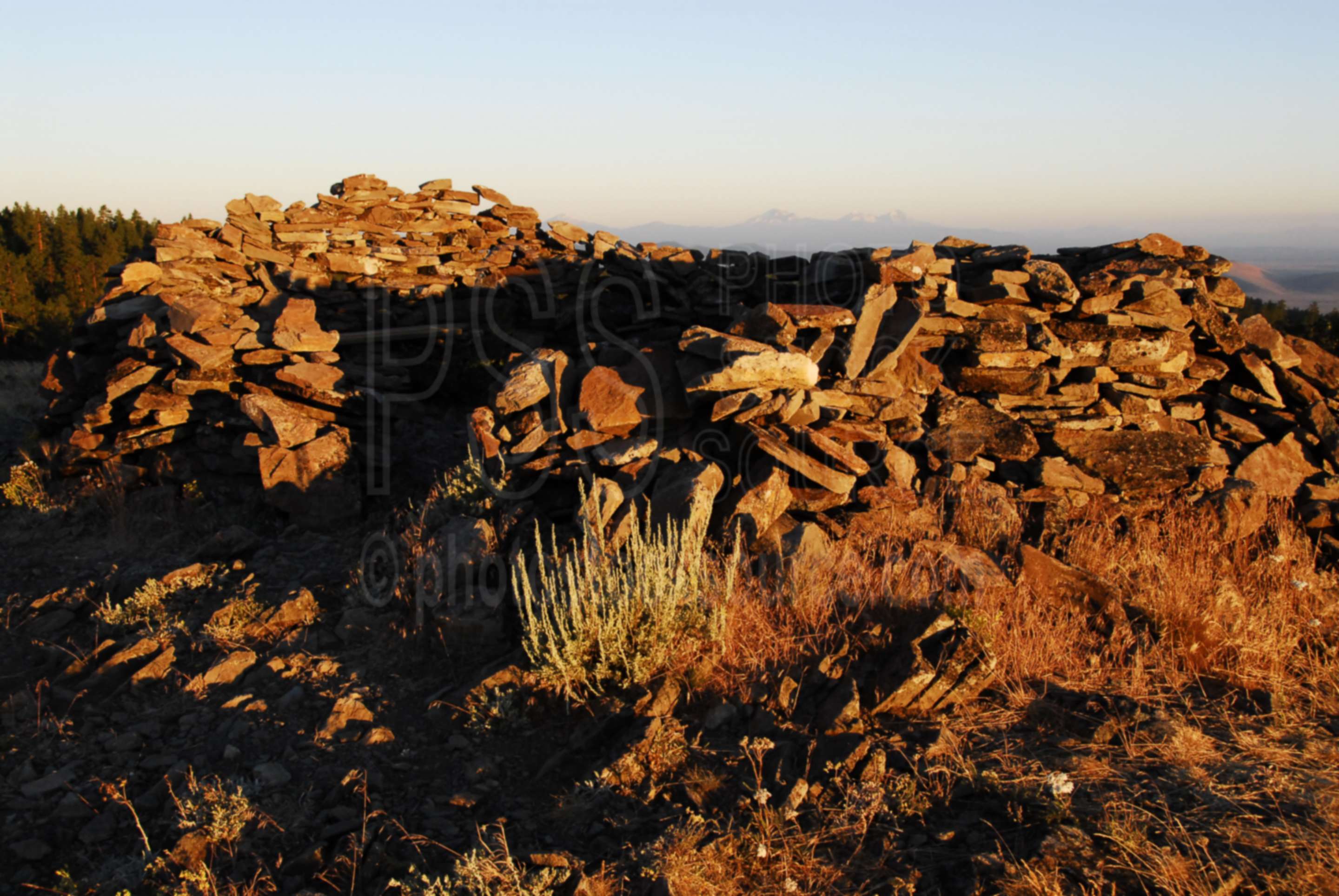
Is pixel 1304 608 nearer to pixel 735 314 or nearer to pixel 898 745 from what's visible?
pixel 898 745

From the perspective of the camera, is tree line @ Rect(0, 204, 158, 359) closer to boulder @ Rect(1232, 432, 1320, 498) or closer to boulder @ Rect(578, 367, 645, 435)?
boulder @ Rect(578, 367, 645, 435)

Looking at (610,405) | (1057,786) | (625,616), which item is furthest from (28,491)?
(1057,786)

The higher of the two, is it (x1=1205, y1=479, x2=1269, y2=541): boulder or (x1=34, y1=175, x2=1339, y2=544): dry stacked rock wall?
(x1=34, y1=175, x2=1339, y2=544): dry stacked rock wall

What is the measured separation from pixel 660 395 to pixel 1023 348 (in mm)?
2921

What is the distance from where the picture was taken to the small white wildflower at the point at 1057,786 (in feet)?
11.1

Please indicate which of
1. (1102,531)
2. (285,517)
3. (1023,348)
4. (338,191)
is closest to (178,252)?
(338,191)

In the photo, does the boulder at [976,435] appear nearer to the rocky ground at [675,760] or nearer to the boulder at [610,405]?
the rocky ground at [675,760]

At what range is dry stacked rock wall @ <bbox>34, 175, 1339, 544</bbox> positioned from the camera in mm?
5883

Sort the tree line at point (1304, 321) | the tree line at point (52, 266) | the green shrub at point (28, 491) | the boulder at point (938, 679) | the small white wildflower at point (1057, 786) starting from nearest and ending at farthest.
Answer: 1. the small white wildflower at point (1057, 786)
2. the boulder at point (938, 679)
3. the green shrub at point (28, 491)
4. the tree line at point (1304, 321)
5. the tree line at point (52, 266)

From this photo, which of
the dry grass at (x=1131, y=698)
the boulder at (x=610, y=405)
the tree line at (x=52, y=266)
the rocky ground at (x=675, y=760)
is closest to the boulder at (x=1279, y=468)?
the dry grass at (x=1131, y=698)

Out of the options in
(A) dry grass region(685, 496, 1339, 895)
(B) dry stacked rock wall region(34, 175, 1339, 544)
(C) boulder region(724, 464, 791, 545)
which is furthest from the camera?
(B) dry stacked rock wall region(34, 175, 1339, 544)

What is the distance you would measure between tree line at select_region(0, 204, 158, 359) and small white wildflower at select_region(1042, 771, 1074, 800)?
16.5m

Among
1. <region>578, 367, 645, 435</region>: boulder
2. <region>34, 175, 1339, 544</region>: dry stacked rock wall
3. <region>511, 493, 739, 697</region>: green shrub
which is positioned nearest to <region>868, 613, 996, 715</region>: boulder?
<region>511, 493, 739, 697</region>: green shrub

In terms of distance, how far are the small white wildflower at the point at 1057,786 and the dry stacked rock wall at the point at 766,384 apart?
2.10 metres
